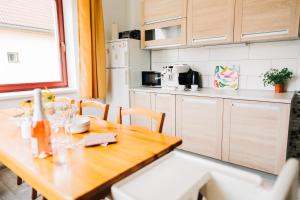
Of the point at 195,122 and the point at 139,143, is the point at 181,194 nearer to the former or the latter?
the point at 139,143

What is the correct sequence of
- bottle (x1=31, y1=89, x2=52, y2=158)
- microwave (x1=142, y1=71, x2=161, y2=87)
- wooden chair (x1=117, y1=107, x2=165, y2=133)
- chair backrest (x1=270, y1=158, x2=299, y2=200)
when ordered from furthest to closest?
microwave (x1=142, y1=71, x2=161, y2=87), wooden chair (x1=117, y1=107, x2=165, y2=133), bottle (x1=31, y1=89, x2=52, y2=158), chair backrest (x1=270, y1=158, x2=299, y2=200)

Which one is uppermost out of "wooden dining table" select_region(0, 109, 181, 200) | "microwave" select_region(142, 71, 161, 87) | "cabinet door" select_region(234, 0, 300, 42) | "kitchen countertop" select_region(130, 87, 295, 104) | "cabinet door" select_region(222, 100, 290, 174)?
"cabinet door" select_region(234, 0, 300, 42)

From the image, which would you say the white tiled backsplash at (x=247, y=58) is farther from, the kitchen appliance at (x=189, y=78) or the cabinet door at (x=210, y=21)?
the cabinet door at (x=210, y=21)

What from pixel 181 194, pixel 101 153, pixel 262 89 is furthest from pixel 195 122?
pixel 181 194

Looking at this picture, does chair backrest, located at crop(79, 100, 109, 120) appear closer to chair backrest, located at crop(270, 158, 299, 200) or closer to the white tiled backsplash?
chair backrest, located at crop(270, 158, 299, 200)

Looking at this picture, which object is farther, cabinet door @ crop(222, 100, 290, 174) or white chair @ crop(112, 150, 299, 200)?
cabinet door @ crop(222, 100, 290, 174)

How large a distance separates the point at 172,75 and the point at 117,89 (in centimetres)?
94

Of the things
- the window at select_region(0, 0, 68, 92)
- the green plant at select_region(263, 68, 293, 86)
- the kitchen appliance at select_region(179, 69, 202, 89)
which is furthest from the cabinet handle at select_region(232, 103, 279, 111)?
the window at select_region(0, 0, 68, 92)

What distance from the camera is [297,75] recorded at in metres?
2.25

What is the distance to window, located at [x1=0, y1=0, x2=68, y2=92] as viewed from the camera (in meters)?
2.57

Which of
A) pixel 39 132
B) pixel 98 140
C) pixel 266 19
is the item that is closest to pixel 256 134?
pixel 266 19

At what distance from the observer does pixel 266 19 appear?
209 centimetres

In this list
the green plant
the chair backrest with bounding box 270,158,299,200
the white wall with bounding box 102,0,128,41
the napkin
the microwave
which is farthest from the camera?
the white wall with bounding box 102,0,128,41

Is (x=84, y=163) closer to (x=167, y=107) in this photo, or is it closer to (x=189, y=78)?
(x=167, y=107)
